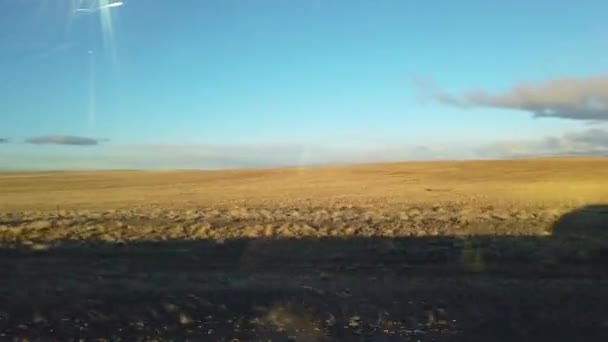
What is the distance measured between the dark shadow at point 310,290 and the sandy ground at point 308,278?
0.12 ft

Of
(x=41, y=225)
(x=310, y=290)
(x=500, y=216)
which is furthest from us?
(x=500, y=216)

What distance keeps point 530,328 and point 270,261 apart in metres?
8.62

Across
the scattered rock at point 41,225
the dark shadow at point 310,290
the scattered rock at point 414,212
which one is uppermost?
the scattered rock at point 41,225

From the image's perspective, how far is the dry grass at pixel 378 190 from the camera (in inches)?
1727

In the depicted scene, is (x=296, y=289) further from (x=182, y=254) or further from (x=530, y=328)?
(x=182, y=254)

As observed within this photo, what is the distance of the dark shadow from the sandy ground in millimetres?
36

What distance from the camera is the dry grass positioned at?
144 ft

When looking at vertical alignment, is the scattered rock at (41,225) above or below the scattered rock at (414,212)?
above

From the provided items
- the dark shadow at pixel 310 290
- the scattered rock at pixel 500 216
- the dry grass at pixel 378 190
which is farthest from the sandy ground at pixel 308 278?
the dry grass at pixel 378 190

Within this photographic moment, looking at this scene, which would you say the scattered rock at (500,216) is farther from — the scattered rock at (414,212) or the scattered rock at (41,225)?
the scattered rock at (41,225)

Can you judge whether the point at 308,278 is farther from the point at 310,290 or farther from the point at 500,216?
the point at 500,216

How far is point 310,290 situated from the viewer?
12648 millimetres

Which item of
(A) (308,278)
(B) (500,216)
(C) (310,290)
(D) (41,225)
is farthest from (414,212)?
(C) (310,290)

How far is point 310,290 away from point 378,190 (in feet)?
141
